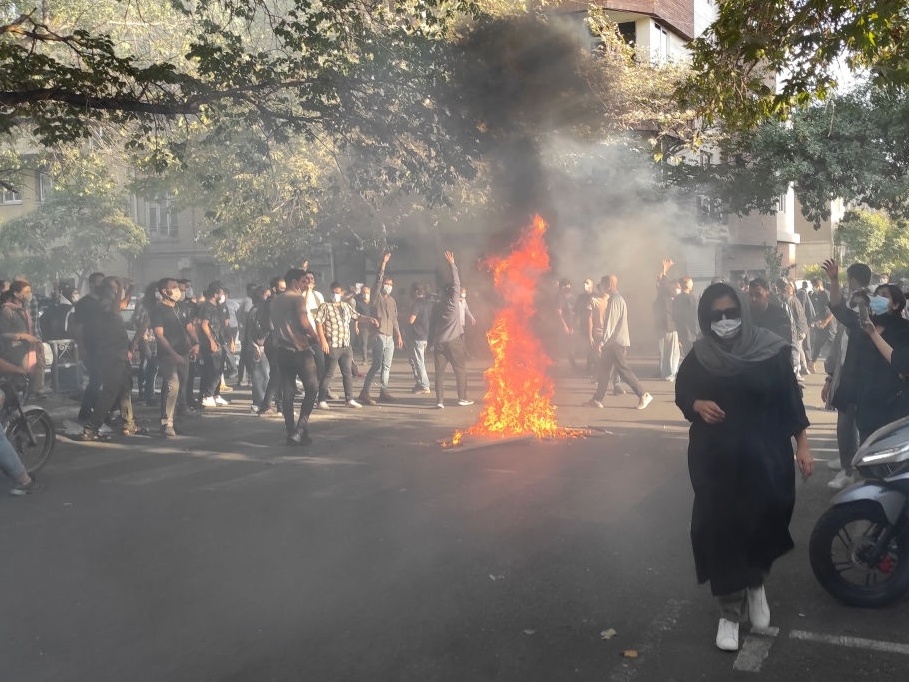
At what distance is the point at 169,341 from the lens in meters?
10.8

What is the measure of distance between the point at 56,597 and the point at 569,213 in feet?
50.0

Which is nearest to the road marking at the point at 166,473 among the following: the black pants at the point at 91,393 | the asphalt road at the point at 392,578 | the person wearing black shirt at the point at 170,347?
the asphalt road at the point at 392,578

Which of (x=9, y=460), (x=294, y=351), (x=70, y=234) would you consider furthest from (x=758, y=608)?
(x=70, y=234)

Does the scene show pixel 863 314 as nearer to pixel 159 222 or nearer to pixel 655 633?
pixel 655 633

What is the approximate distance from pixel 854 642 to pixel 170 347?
836cm

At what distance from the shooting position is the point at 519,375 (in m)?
10.1

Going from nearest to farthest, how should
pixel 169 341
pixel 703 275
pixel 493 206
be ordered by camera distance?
pixel 169 341
pixel 493 206
pixel 703 275

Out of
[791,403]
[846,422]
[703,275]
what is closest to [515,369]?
[846,422]

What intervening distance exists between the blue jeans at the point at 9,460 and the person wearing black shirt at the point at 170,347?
3245mm

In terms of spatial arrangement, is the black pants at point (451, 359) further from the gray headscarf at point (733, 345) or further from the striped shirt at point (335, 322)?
the gray headscarf at point (733, 345)

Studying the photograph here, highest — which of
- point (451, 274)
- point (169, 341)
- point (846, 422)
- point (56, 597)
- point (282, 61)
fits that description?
point (282, 61)

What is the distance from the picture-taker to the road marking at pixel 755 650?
3787mm

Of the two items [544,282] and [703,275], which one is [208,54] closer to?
[544,282]

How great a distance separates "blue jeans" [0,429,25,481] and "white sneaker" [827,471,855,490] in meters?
6.43
